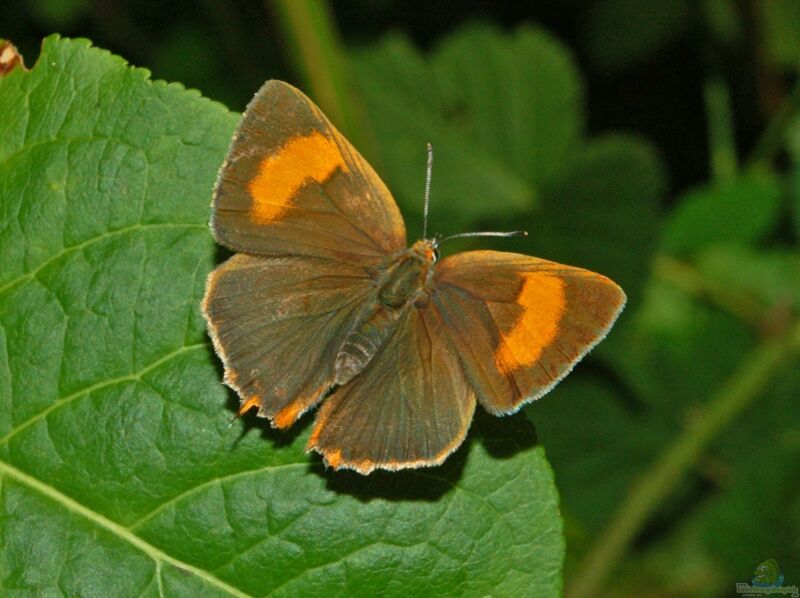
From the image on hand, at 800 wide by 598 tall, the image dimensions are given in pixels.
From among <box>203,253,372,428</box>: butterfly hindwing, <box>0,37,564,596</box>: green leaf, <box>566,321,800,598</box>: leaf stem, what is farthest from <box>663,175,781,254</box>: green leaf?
<box>0,37,564,596</box>: green leaf

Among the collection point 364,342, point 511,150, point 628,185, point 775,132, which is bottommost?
point 775,132

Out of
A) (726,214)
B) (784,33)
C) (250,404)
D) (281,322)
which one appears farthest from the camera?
(784,33)

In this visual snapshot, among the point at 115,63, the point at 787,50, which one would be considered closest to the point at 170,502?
the point at 115,63

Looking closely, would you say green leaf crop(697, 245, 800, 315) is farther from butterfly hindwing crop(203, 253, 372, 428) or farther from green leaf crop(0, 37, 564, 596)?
green leaf crop(0, 37, 564, 596)

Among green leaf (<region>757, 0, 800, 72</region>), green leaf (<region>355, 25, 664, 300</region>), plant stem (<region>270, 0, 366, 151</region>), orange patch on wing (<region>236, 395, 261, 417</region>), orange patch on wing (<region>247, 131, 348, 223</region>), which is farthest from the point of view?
green leaf (<region>757, 0, 800, 72</region>)

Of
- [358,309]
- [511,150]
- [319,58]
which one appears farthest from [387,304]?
[511,150]

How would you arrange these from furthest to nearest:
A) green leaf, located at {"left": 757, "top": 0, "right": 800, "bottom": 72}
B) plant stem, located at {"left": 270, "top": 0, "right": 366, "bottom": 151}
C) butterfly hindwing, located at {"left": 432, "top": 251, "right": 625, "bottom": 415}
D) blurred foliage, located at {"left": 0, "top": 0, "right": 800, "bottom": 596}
→ green leaf, located at {"left": 757, "top": 0, "right": 800, "bottom": 72} → blurred foliage, located at {"left": 0, "top": 0, "right": 800, "bottom": 596} → plant stem, located at {"left": 270, "top": 0, "right": 366, "bottom": 151} → butterfly hindwing, located at {"left": 432, "top": 251, "right": 625, "bottom": 415}

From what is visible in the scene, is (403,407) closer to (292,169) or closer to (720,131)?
(292,169)
